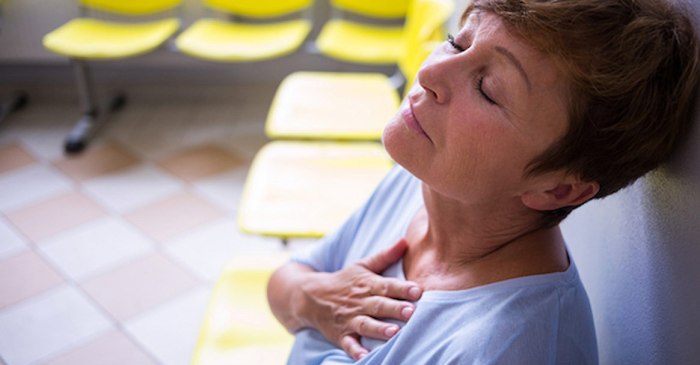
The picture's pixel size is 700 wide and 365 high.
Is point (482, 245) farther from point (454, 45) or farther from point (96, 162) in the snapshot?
point (96, 162)

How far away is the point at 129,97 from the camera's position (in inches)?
158

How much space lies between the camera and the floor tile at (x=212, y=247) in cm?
261

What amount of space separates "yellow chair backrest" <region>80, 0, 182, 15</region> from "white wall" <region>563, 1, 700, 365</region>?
324cm

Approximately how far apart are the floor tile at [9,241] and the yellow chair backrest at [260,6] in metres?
1.81

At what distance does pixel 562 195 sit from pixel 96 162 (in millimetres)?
2962

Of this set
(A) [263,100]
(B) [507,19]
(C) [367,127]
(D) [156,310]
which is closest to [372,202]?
(B) [507,19]

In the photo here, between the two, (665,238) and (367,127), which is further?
(367,127)

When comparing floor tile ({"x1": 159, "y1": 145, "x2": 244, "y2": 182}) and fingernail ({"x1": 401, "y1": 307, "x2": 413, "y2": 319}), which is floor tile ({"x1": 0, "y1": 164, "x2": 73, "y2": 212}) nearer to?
floor tile ({"x1": 159, "y1": 145, "x2": 244, "y2": 182})

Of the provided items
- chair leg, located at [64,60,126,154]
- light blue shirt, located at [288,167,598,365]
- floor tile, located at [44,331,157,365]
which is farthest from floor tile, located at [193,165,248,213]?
light blue shirt, located at [288,167,598,365]

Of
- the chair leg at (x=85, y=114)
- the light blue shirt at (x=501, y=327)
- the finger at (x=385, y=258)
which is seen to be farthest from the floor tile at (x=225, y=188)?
the light blue shirt at (x=501, y=327)

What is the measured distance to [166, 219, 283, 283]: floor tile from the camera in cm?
261

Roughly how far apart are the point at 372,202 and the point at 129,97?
3187 millimetres

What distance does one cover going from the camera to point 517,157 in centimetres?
85

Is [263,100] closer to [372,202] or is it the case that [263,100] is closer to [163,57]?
[163,57]
